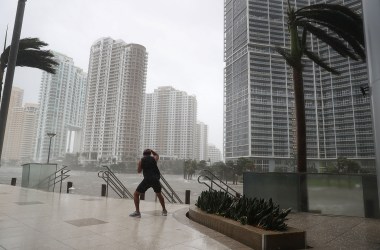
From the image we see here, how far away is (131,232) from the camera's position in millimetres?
5105

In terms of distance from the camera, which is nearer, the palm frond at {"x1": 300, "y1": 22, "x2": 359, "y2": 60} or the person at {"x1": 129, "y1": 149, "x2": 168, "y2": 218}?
the person at {"x1": 129, "y1": 149, "x2": 168, "y2": 218}

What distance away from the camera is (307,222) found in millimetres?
6879

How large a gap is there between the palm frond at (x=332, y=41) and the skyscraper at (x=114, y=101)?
118832mm

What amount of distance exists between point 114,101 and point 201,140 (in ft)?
220

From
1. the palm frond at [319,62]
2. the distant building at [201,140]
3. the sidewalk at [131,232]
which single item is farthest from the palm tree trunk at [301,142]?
the distant building at [201,140]

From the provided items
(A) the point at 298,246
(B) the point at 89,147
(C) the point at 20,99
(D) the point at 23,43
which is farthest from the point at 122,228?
(B) the point at 89,147

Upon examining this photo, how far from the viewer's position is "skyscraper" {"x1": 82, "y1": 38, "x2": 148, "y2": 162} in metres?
125

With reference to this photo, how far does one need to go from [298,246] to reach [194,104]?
152m

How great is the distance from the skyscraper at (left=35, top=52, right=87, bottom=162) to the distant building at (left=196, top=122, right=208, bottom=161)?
66.1 metres

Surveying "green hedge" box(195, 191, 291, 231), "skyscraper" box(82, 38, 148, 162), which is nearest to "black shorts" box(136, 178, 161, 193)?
"green hedge" box(195, 191, 291, 231)

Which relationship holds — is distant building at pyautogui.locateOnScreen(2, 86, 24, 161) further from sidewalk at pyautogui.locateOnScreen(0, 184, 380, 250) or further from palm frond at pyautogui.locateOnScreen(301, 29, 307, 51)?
palm frond at pyautogui.locateOnScreen(301, 29, 307, 51)

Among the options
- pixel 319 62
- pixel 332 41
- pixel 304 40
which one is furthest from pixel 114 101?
pixel 332 41

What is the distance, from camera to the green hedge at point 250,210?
4449 millimetres

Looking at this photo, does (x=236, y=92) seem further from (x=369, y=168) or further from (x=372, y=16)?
(x=372, y=16)
